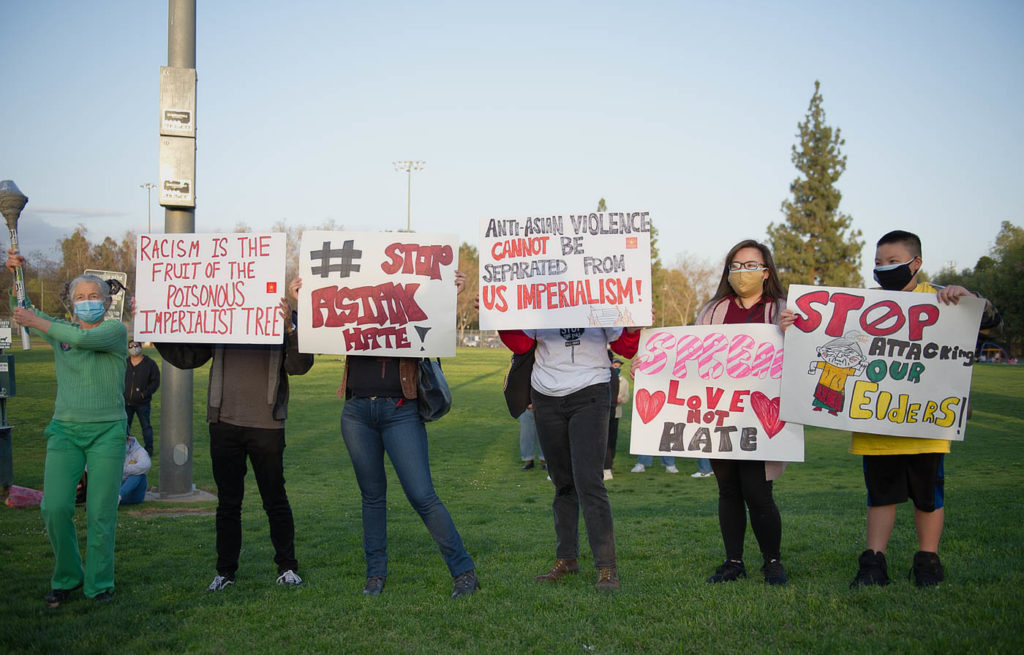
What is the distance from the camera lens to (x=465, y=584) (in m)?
5.28

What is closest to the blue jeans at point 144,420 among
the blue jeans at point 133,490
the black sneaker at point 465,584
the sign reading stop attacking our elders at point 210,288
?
the blue jeans at point 133,490

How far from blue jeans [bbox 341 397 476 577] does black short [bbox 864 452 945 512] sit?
274 centimetres

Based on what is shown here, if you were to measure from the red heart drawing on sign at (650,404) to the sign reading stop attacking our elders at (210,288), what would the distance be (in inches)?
106

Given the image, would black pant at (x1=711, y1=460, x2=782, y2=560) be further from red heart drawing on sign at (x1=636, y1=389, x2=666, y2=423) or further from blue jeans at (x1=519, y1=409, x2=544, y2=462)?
blue jeans at (x1=519, y1=409, x2=544, y2=462)

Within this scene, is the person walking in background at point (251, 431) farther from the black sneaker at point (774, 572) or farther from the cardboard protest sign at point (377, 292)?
the black sneaker at point (774, 572)

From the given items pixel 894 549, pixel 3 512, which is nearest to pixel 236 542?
pixel 894 549

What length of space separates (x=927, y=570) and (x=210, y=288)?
5.37m

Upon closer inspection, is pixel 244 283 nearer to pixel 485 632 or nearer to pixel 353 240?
pixel 353 240

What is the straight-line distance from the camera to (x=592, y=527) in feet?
17.3

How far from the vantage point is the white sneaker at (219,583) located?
558 centimetres

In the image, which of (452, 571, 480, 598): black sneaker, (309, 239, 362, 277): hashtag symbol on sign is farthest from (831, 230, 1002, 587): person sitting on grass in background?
(309, 239, 362, 277): hashtag symbol on sign

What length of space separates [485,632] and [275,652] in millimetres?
1157

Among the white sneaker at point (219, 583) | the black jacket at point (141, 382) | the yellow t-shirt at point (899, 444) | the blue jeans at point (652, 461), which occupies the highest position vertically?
the yellow t-shirt at point (899, 444)

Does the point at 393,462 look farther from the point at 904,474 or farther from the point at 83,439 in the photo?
the point at 904,474
